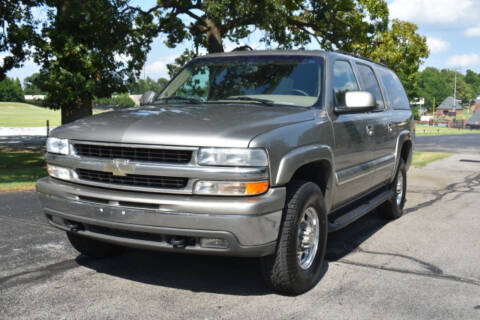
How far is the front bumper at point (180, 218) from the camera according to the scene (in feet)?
11.6

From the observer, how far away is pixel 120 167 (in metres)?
3.79

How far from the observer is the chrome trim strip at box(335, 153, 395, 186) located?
495 centimetres

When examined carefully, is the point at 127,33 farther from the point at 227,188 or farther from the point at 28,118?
the point at 28,118

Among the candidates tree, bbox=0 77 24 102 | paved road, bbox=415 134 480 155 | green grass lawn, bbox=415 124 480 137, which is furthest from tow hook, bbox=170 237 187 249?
tree, bbox=0 77 24 102

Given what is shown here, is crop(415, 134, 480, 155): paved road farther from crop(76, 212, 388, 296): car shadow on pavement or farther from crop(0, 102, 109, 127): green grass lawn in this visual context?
crop(0, 102, 109, 127): green grass lawn

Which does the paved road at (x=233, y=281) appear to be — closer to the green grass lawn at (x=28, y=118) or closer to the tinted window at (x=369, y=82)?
the tinted window at (x=369, y=82)

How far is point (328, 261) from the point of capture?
16.7 ft

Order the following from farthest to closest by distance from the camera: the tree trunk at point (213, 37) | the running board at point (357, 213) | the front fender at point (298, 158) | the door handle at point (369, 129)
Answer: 1. the tree trunk at point (213, 37)
2. the door handle at point (369, 129)
3. the running board at point (357, 213)
4. the front fender at point (298, 158)

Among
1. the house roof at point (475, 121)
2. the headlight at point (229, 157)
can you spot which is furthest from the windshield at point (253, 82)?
the house roof at point (475, 121)

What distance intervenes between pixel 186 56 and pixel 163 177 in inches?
665

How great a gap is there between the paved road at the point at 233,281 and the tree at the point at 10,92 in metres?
130

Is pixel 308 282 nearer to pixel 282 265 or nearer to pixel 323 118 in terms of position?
pixel 282 265

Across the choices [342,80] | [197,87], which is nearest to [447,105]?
[342,80]

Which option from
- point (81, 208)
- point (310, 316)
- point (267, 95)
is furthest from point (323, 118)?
point (81, 208)
